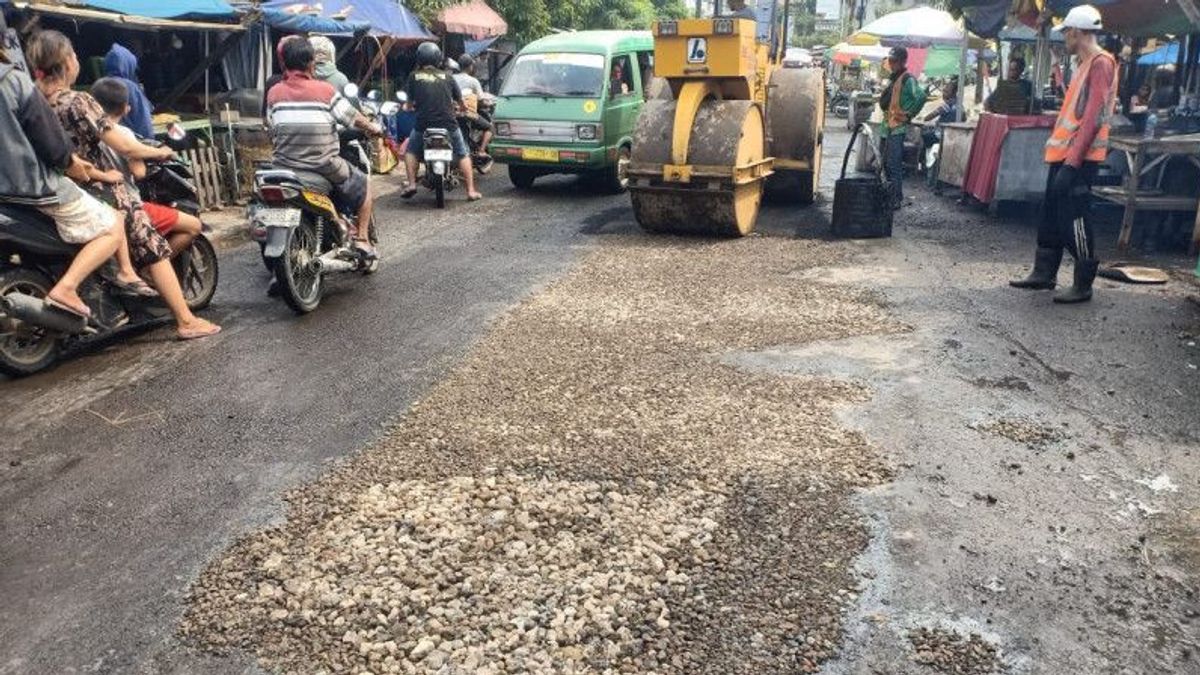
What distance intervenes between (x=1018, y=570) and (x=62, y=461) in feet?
13.0

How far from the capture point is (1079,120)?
6.19 m

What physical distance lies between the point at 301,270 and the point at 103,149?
1.42 m

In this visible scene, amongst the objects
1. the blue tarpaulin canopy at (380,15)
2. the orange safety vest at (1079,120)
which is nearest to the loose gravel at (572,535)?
the orange safety vest at (1079,120)

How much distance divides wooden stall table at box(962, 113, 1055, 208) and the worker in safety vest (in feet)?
10.5

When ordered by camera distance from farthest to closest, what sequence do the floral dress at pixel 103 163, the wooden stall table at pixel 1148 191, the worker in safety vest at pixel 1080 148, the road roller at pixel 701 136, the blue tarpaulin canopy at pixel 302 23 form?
the blue tarpaulin canopy at pixel 302 23
the road roller at pixel 701 136
the wooden stall table at pixel 1148 191
the worker in safety vest at pixel 1080 148
the floral dress at pixel 103 163

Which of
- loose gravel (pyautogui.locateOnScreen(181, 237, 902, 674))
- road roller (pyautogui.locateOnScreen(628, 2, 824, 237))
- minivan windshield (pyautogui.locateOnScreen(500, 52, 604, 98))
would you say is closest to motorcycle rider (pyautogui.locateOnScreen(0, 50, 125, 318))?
loose gravel (pyautogui.locateOnScreen(181, 237, 902, 674))

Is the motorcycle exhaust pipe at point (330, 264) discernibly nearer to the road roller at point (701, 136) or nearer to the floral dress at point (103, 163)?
the floral dress at point (103, 163)

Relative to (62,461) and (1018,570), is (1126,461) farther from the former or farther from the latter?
(62,461)

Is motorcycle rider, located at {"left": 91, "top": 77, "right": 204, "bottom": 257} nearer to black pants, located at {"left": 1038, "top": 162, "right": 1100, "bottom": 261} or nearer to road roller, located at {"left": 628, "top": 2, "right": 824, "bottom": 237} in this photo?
road roller, located at {"left": 628, "top": 2, "right": 824, "bottom": 237}

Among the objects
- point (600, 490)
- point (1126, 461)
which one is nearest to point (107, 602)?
point (600, 490)

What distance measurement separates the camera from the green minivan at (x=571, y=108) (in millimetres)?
10930

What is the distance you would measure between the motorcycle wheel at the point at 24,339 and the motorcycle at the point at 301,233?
1.32 metres

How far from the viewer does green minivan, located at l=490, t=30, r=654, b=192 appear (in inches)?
430

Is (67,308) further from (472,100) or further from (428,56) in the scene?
(472,100)
